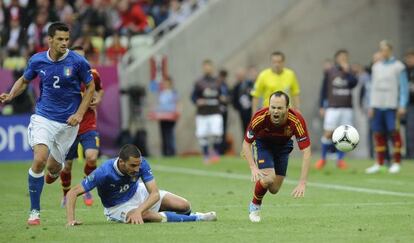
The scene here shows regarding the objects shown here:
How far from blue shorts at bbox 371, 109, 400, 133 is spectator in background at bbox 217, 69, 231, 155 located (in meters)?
5.63

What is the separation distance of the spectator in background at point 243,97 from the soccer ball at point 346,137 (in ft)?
41.4

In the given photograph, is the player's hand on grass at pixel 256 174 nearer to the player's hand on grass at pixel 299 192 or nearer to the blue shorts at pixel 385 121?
the player's hand on grass at pixel 299 192

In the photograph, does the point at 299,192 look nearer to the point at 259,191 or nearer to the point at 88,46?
the point at 259,191

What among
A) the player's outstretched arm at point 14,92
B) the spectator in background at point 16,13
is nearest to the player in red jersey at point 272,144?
the player's outstretched arm at point 14,92

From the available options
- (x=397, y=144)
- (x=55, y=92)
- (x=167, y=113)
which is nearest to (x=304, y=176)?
(x=55, y=92)

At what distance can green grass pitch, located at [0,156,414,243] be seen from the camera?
11633mm

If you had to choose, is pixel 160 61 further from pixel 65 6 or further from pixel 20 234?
pixel 20 234

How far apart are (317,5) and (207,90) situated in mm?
6208

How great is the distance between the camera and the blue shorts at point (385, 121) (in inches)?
846

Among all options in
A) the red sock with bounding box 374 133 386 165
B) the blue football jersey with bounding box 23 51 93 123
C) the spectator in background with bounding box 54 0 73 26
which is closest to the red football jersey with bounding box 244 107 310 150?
the blue football jersey with bounding box 23 51 93 123

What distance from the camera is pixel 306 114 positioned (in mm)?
30797

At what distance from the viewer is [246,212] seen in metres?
14.5

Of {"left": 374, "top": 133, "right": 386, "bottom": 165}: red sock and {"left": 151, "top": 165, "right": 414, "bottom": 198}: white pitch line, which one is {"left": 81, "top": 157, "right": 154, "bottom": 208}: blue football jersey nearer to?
{"left": 151, "top": 165, "right": 414, "bottom": 198}: white pitch line

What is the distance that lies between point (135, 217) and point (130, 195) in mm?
312
